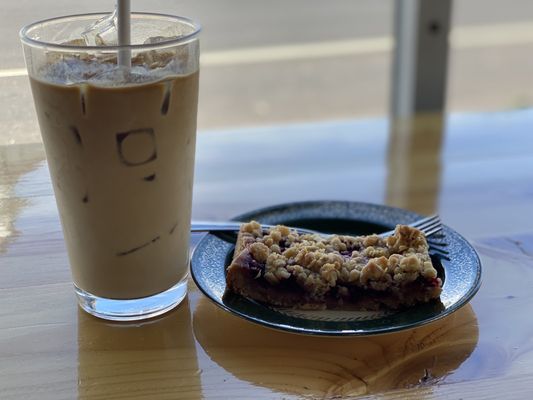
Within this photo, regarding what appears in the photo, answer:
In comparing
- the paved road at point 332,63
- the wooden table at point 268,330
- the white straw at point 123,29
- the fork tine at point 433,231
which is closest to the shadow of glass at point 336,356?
the wooden table at point 268,330

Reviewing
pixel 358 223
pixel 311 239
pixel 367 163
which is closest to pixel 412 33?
pixel 367 163

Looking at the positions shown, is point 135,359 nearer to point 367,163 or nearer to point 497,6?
point 367,163

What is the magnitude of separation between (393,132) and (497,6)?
258 cm

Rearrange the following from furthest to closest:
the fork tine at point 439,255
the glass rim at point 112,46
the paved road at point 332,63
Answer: the paved road at point 332,63, the fork tine at point 439,255, the glass rim at point 112,46

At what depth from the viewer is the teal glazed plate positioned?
22.8 inches

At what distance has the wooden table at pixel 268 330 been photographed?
1.81ft

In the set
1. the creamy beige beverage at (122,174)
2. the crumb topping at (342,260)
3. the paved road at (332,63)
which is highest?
the creamy beige beverage at (122,174)

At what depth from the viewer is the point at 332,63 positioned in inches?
123

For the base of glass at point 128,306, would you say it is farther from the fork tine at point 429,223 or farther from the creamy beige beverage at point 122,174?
the fork tine at point 429,223

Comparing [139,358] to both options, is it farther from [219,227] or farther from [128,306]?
[219,227]

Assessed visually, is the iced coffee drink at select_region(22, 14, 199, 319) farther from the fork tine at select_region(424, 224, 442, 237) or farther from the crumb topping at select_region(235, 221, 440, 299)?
the fork tine at select_region(424, 224, 442, 237)

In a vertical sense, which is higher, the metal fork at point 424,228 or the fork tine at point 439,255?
the metal fork at point 424,228

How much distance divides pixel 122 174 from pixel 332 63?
8.67ft

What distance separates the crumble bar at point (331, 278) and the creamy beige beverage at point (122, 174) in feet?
0.24
